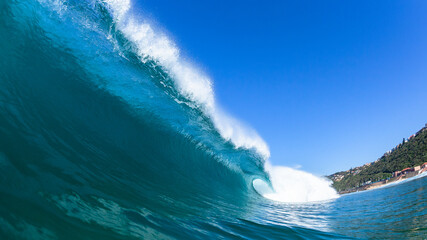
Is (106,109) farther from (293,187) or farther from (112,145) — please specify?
(293,187)

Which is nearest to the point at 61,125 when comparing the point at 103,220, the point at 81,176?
the point at 81,176

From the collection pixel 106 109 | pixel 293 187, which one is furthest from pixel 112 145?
pixel 293 187

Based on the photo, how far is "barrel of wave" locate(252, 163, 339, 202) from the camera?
1635 centimetres

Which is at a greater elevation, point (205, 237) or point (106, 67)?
point (106, 67)

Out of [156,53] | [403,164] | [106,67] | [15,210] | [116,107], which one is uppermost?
[403,164]

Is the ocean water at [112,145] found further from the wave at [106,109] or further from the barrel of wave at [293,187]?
the barrel of wave at [293,187]

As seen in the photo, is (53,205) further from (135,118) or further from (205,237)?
(135,118)

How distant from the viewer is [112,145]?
→ 6.27 meters

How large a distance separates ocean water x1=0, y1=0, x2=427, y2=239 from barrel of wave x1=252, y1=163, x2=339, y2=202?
4.97 m

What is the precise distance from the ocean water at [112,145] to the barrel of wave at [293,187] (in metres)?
4.97

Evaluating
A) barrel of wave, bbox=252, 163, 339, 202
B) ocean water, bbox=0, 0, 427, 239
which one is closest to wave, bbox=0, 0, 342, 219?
ocean water, bbox=0, 0, 427, 239

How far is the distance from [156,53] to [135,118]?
299 centimetres

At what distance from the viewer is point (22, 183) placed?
8.20 ft

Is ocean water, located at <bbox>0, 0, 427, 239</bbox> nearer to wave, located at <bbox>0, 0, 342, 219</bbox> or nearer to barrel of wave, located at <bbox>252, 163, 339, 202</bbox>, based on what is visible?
wave, located at <bbox>0, 0, 342, 219</bbox>
